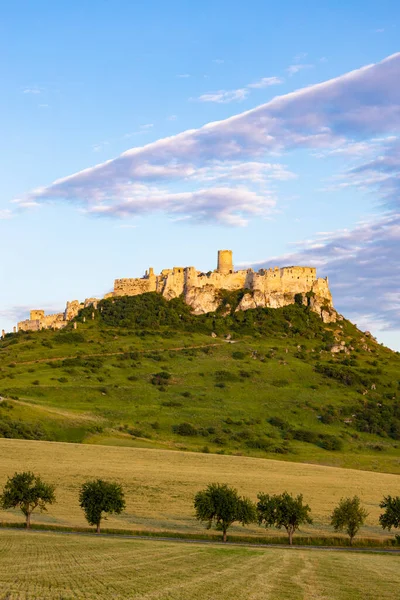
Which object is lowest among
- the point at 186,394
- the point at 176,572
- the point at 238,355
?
the point at 176,572

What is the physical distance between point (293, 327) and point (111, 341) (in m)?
45.8

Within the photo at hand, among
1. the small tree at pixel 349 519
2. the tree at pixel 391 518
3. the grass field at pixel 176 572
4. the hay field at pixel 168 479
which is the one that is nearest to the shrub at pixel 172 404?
the hay field at pixel 168 479

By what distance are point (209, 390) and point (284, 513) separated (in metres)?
88.5

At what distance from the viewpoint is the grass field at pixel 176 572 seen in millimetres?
30828

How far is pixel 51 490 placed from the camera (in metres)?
61.6

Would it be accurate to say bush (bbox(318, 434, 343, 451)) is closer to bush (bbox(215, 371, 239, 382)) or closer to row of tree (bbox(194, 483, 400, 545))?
bush (bbox(215, 371, 239, 382))

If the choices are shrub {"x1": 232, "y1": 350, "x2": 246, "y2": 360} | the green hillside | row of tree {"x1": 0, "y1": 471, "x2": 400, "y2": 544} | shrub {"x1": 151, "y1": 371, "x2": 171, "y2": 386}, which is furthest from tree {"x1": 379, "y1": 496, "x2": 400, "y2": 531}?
shrub {"x1": 232, "y1": 350, "x2": 246, "y2": 360}

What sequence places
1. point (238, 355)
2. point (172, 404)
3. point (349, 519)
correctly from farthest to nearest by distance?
point (238, 355), point (172, 404), point (349, 519)

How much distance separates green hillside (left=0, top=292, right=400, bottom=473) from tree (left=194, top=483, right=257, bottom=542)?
45.6m

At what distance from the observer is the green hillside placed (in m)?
115

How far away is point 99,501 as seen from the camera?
59.0 m

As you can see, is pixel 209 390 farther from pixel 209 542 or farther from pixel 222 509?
pixel 209 542

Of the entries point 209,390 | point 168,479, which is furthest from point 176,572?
point 209,390

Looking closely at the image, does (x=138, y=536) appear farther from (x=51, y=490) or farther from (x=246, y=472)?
(x=246, y=472)
